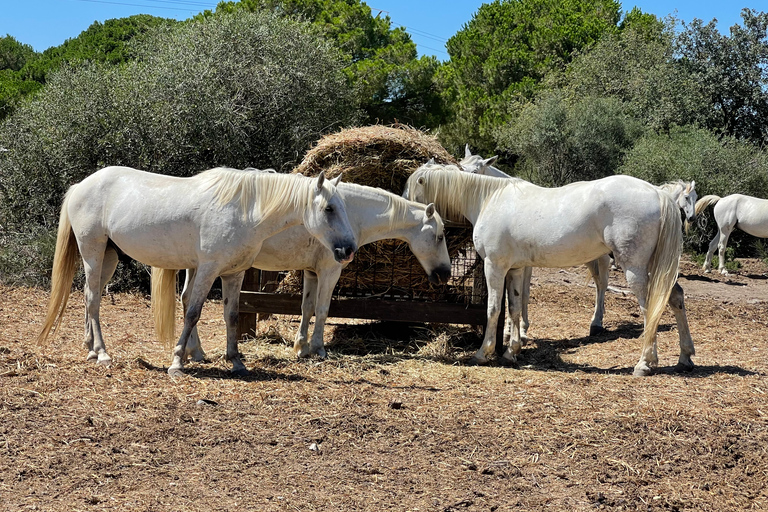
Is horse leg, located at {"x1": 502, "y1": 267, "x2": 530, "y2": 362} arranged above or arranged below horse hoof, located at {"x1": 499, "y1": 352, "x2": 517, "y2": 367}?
above

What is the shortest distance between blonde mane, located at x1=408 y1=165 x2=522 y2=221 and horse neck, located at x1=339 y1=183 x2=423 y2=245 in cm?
57

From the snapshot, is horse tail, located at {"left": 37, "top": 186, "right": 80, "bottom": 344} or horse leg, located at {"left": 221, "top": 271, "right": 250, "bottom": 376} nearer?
horse leg, located at {"left": 221, "top": 271, "right": 250, "bottom": 376}

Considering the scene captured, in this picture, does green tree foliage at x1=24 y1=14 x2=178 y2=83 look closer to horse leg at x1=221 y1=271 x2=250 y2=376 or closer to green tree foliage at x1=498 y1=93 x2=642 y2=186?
green tree foliage at x1=498 y1=93 x2=642 y2=186

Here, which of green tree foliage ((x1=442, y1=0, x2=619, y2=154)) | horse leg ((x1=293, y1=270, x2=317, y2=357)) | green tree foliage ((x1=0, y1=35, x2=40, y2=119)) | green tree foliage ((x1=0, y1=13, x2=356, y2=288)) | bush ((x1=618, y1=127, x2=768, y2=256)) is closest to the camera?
horse leg ((x1=293, y1=270, x2=317, y2=357))

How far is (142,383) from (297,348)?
179cm

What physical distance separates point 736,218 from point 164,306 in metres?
13.2

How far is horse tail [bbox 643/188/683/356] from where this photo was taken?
6195mm

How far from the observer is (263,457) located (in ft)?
13.5

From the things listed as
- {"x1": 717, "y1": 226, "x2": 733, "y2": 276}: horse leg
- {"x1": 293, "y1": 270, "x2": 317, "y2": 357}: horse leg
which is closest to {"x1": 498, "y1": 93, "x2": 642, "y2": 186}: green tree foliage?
{"x1": 717, "y1": 226, "x2": 733, "y2": 276}: horse leg

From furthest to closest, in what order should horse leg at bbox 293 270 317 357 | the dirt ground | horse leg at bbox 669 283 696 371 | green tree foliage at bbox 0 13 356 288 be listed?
green tree foliage at bbox 0 13 356 288
horse leg at bbox 293 270 317 357
horse leg at bbox 669 283 696 371
the dirt ground

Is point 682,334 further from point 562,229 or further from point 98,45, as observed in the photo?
point 98,45

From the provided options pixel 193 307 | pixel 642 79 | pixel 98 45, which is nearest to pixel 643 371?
pixel 193 307

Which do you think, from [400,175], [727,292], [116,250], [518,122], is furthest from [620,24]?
[116,250]

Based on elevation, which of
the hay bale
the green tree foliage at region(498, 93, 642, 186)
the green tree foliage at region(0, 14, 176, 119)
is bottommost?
the hay bale
